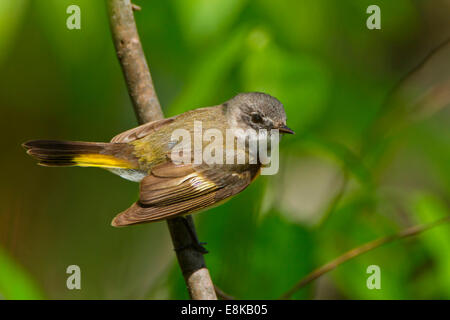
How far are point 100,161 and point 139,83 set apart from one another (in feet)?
0.99

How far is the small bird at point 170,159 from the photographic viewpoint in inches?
66.2

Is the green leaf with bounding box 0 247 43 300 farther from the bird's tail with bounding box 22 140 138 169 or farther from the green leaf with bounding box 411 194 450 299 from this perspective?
the green leaf with bounding box 411 194 450 299

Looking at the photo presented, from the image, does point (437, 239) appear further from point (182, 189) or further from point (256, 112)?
point (182, 189)

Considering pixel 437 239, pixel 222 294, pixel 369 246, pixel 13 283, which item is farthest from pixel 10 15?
pixel 437 239

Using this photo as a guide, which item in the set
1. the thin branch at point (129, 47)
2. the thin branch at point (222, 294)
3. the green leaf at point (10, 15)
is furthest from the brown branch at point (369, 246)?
the green leaf at point (10, 15)

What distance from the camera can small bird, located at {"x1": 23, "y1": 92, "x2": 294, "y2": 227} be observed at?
1683mm

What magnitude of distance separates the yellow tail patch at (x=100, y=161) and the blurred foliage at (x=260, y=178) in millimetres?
246

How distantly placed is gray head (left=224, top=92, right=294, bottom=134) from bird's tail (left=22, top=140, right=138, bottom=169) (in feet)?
1.32

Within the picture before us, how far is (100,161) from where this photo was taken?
1.79 m

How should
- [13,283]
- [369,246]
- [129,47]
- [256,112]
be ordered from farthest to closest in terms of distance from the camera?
[256,112], [129,47], [369,246], [13,283]

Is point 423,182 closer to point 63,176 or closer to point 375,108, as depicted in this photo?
point 375,108

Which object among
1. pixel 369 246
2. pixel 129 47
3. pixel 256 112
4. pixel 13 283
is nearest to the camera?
pixel 13 283
